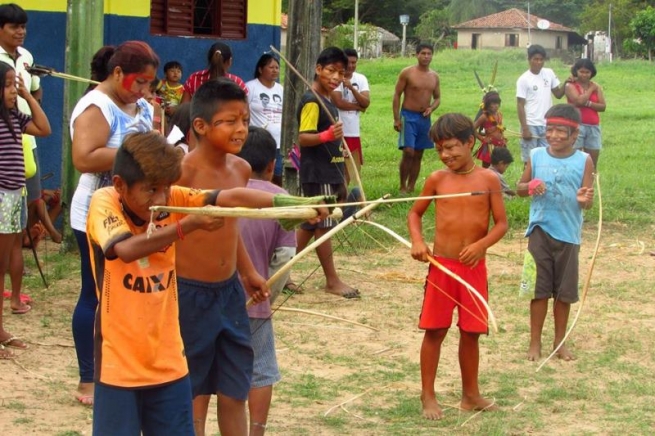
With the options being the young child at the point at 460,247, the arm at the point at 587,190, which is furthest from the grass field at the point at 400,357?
the arm at the point at 587,190

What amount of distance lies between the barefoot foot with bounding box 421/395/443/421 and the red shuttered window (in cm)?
617

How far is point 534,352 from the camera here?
262 inches

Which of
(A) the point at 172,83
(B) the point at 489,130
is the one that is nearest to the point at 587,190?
(A) the point at 172,83

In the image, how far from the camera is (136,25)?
10289 millimetres

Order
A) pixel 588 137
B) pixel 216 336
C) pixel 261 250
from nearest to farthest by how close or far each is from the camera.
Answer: pixel 216 336
pixel 261 250
pixel 588 137

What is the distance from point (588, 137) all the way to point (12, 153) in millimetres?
7753

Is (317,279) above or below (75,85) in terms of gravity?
below

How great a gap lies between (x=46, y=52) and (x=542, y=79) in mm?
5726

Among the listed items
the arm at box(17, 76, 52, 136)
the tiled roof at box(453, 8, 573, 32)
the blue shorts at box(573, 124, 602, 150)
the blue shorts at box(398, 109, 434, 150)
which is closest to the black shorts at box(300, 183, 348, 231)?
the arm at box(17, 76, 52, 136)

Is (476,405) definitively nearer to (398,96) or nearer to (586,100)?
(586,100)

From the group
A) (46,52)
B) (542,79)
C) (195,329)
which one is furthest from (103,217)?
(542,79)

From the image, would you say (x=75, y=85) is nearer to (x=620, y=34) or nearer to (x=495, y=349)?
(x=495, y=349)

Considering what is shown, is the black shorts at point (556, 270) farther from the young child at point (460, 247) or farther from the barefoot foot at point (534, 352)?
the young child at point (460, 247)

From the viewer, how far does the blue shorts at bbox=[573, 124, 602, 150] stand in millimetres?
12289
